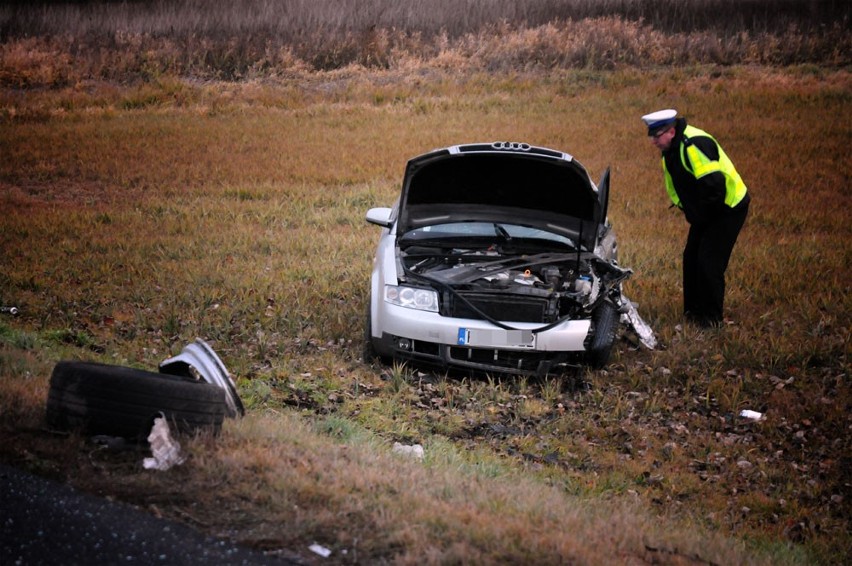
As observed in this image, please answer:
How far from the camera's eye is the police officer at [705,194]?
26.8 feet

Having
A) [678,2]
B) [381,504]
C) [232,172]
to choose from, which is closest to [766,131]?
[678,2]

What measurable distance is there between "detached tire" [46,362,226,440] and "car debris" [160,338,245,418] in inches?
9.5

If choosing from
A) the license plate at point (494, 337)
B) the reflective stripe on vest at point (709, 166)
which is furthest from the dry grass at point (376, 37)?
the license plate at point (494, 337)

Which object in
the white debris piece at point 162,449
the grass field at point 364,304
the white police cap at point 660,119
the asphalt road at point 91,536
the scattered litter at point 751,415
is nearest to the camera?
the asphalt road at point 91,536

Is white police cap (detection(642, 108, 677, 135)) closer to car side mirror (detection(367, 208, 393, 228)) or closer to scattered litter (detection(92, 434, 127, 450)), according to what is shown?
car side mirror (detection(367, 208, 393, 228))

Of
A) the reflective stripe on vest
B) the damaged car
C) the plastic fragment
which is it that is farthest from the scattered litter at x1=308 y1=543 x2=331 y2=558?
the reflective stripe on vest

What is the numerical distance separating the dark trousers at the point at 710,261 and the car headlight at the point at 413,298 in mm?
2452

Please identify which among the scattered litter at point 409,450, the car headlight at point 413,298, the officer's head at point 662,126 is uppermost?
the officer's head at point 662,126

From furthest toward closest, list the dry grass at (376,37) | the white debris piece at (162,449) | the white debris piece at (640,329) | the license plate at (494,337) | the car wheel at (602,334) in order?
the dry grass at (376,37), the white debris piece at (640,329), the car wheel at (602,334), the license plate at (494,337), the white debris piece at (162,449)

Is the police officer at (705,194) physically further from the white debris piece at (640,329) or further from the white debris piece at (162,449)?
the white debris piece at (162,449)

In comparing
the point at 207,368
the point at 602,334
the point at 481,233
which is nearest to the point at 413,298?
the point at 481,233

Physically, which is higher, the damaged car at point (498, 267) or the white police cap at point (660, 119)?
the white police cap at point (660, 119)

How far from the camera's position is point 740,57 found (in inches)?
534

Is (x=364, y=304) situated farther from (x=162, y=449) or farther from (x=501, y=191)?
(x=162, y=449)
